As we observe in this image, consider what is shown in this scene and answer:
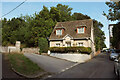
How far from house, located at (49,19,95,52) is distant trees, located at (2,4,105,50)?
3647mm

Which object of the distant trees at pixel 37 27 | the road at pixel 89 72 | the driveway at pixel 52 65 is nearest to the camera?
the road at pixel 89 72

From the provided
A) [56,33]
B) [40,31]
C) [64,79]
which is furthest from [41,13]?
[64,79]

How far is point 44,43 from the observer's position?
26.8m

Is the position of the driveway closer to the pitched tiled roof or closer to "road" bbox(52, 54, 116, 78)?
"road" bbox(52, 54, 116, 78)

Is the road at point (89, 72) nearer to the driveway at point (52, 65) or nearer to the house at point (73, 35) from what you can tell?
the driveway at point (52, 65)

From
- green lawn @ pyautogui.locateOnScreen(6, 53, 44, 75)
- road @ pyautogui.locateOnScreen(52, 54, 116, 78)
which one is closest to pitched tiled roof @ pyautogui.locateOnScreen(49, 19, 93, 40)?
road @ pyautogui.locateOnScreen(52, 54, 116, 78)

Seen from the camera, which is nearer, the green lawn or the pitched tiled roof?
the green lawn

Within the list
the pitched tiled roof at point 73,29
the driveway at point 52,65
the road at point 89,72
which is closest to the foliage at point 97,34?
the pitched tiled roof at point 73,29

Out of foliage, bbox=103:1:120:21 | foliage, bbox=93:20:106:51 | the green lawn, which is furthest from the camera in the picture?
foliage, bbox=93:20:106:51

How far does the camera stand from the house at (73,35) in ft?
76.3

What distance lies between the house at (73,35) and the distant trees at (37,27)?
12.0ft

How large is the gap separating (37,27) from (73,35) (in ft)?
36.9

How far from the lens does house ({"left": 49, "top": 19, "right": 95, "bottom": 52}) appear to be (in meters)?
23.2

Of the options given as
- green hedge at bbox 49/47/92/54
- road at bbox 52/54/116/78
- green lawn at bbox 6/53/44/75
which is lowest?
road at bbox 52/54/116/78
